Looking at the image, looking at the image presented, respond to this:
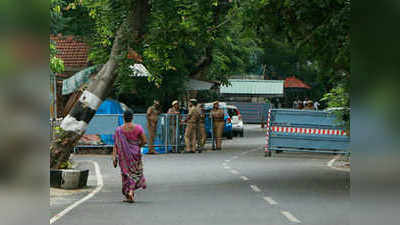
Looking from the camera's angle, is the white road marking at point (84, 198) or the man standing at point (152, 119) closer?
the white road marking at point (84, 198)

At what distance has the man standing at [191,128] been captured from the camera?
1094 inches

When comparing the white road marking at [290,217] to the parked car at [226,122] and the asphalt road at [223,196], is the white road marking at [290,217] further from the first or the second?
the parked car at [226,122]

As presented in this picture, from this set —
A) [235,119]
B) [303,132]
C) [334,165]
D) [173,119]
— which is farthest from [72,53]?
[334,165]

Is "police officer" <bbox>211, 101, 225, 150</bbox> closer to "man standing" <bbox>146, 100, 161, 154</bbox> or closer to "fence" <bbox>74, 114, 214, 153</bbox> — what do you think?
"fence" <bbox>74, 114, 214, 153</bbox>

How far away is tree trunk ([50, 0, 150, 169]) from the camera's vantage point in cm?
1541

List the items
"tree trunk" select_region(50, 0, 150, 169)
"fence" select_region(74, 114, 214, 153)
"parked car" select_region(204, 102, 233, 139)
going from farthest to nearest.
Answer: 1. "parked car" select_region(204, 102, 233, 139)
2. "fence" select_region(74, 114, 214, 153)
3. "tree trunk" select_region(50, 0, 150, 169)

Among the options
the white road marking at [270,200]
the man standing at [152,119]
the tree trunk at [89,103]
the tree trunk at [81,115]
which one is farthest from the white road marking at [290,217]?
the man standing at [152,119]

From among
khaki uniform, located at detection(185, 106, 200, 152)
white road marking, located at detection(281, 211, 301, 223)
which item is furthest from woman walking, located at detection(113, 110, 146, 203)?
khaki uniform, located at detection(185, 106, 200, 152)

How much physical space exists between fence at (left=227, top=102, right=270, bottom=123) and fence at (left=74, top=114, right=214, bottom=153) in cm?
3833

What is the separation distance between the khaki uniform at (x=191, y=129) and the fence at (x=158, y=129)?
0.51 m


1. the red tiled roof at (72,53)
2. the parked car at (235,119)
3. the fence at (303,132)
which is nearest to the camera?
the fence at (303,132)

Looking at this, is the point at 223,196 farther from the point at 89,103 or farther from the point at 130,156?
the point at 89,103
